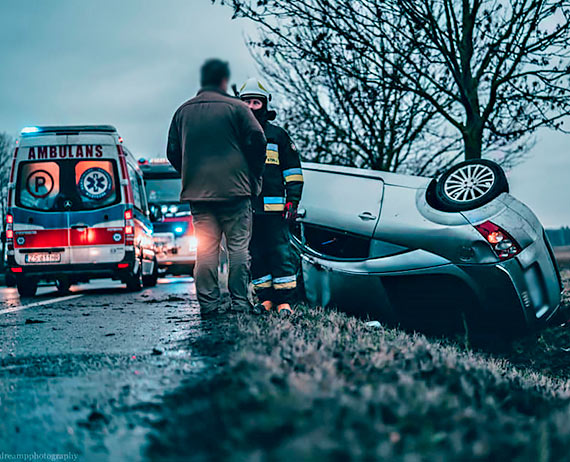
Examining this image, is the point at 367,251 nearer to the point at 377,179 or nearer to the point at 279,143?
the point at 377,179

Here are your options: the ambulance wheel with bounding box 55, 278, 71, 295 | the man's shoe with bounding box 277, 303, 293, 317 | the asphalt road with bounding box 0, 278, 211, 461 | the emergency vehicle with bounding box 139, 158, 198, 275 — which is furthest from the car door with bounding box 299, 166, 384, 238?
the emergency vehicle with bounding box 139, 158, 198, 275

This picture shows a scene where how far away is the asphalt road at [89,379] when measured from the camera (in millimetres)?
2186

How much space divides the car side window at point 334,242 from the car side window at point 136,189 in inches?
218

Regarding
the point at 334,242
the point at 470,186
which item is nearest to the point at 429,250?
the point at 470,186

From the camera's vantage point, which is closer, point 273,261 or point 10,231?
point 273,261

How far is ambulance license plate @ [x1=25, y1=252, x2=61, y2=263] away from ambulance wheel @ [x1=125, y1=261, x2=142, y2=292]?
1160mm

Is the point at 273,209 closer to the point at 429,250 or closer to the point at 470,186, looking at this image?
the point at 429,250

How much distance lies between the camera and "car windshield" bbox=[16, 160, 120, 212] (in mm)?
10078

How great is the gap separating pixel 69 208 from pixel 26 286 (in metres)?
1.52

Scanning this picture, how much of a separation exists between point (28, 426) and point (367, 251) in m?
3.42

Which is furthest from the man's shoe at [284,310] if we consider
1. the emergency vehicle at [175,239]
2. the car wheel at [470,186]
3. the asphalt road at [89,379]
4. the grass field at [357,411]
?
the emergency vehicle at [175,239]

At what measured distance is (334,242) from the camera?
18.6 ft

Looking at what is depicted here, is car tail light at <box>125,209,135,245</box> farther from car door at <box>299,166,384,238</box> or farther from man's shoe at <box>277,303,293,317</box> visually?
man's shoe at <box>277,303,293,317</box>

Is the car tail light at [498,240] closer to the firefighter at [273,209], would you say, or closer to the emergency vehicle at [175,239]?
the firefighter at [273,209]
